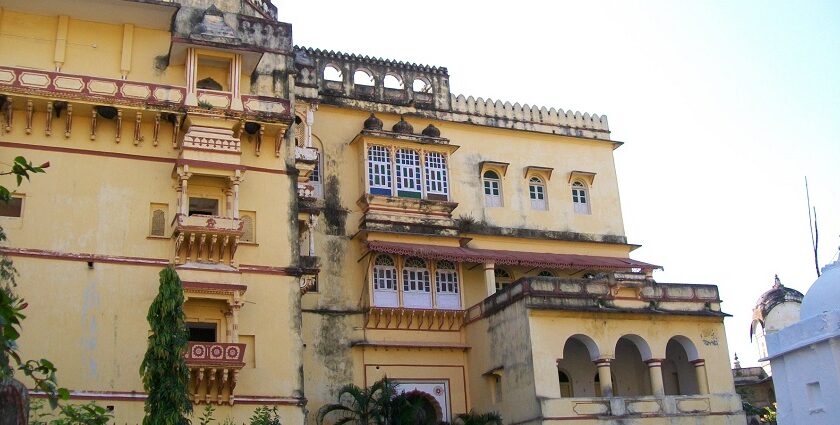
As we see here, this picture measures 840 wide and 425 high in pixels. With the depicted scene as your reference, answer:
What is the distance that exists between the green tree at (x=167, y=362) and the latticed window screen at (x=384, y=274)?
1084 cm

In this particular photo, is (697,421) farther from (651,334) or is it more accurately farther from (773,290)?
(773,290)

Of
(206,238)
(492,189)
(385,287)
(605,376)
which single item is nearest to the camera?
(206,238)

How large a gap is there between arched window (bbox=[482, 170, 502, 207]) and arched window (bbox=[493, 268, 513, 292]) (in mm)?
2177

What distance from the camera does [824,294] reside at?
16.1m

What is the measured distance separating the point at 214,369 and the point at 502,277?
1183cm

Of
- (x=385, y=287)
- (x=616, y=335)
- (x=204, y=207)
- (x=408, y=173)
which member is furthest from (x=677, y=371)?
(x=204, y=207)

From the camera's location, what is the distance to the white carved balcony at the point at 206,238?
810 inches

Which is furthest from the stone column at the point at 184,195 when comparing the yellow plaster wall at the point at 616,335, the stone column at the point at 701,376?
the stone column at the point at 701,376

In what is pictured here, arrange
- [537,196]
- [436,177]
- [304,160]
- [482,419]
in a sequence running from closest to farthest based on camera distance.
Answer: [304,160] < [482,419] < [436,177] < [537,196]

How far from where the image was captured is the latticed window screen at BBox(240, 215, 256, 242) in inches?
864

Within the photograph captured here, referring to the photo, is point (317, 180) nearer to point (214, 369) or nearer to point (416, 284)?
point (416, 284)

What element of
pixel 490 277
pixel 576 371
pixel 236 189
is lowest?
pixel 576 371

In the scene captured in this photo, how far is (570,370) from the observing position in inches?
1068

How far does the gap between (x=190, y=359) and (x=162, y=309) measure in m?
3.71
